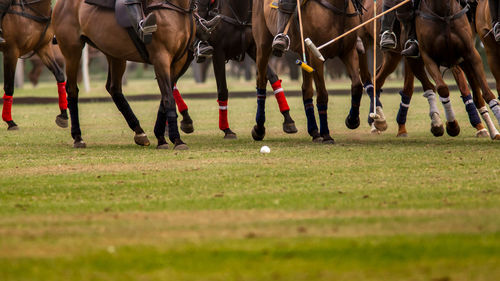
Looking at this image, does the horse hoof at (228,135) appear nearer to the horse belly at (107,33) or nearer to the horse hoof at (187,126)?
the horse hoof at (187,126)

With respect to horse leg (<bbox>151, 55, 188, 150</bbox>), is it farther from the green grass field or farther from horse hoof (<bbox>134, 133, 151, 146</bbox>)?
horse hoof (<bbox>134, 133, 151, 146</bbox>)

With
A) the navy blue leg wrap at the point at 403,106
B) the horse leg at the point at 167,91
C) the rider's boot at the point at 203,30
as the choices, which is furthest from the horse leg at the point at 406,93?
the horse leg at the point at 167,91

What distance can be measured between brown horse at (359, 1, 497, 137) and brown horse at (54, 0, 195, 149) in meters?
2.88

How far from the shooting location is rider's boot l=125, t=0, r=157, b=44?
12477 mm

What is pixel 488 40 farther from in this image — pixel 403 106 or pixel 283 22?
pixel 283 22

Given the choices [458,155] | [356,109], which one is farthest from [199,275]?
[356,109]

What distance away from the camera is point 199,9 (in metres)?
14.3

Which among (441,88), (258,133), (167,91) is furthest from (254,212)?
(258,133)

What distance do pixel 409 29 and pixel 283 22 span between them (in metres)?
1.64

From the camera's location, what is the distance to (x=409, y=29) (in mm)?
13227

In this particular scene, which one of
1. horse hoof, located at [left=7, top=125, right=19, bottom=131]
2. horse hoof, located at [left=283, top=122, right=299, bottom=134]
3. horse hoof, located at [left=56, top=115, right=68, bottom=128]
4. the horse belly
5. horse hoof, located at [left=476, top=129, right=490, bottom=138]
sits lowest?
horse hoof, located at [left=7, top=125, right=19, bottom=131]

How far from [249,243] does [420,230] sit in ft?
3.66

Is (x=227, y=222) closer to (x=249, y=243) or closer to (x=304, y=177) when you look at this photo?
(x=249, y=243)

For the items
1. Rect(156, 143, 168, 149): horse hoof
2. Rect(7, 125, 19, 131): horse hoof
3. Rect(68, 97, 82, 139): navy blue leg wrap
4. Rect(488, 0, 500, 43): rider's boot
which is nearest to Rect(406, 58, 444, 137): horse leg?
Rect(488, 0, 500, 43): rider's boot
